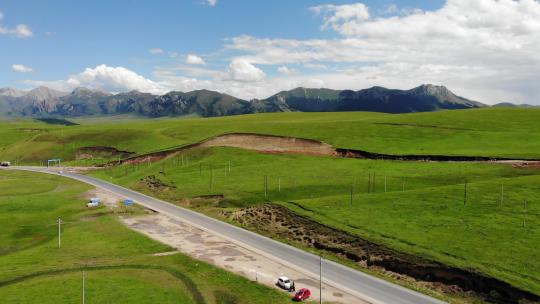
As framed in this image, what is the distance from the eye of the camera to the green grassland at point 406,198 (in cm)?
5459

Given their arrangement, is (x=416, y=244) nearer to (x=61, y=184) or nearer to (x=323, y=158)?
(x=323, y=158)

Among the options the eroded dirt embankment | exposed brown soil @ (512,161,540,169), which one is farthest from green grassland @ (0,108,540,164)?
exposed brown soil @ (512,161,540,169)

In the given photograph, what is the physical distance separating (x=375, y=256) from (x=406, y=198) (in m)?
21.7

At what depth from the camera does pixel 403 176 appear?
9588 centimetres

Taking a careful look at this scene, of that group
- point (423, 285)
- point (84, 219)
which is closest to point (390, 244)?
point (423, 285)

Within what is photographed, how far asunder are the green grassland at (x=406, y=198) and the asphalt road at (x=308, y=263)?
22.0 feet

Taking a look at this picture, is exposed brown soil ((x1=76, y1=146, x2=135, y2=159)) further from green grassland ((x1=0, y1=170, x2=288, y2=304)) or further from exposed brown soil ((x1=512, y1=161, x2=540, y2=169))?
exposed brown soil ((x1=512, y1=161, x2=540, y2=169))

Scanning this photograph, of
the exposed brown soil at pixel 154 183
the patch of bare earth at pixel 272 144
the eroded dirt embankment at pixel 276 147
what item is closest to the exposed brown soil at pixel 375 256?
the exposed brown soil at pixel 154 183

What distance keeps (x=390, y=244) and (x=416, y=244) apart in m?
3.53

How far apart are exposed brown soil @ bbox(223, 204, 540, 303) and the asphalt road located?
3.20m

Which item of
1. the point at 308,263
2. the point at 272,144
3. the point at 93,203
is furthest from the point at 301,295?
the point at 272,144

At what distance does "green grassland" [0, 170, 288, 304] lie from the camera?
47375 millimetres

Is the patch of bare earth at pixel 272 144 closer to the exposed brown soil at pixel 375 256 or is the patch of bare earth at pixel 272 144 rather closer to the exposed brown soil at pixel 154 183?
the exposed brown soil at pixel 154 183

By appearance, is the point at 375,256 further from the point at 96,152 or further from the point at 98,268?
the point at 96,152
